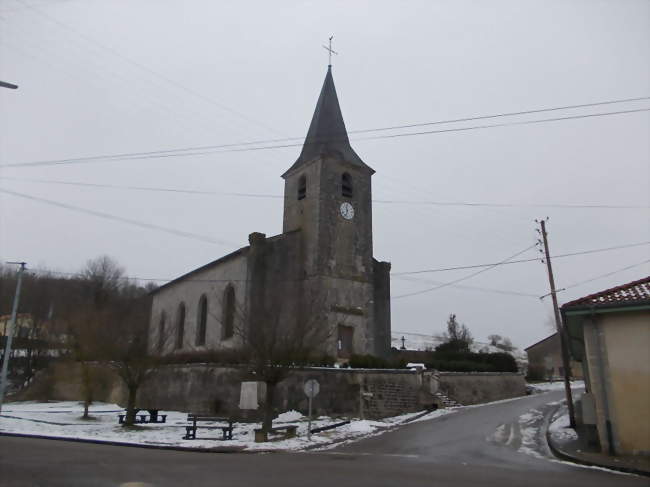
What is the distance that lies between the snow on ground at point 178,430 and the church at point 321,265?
5.01m

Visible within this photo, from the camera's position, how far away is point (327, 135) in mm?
34156

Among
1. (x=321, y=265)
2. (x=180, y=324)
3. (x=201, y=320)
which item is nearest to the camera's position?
(x=321, y=265)

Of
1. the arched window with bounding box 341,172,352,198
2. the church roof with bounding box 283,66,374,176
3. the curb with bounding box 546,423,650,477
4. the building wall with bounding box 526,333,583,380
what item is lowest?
the curb with bounding box 546,423,650,477

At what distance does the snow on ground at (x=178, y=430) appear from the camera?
655 inches

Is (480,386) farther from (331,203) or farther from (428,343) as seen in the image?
(428,343)

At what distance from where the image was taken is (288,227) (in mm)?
32781

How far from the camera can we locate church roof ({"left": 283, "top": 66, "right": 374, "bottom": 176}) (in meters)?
32.8

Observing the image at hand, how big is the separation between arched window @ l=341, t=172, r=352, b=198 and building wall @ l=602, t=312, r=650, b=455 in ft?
66.1

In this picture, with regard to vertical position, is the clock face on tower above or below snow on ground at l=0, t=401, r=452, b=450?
above

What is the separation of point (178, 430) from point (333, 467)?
33.6 ft

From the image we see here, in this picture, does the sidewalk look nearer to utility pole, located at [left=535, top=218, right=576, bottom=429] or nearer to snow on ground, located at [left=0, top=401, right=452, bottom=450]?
utility pole, located at [left=535, top=218, right=576, bottom=429]

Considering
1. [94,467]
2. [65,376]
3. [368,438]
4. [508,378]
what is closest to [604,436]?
[368,438]

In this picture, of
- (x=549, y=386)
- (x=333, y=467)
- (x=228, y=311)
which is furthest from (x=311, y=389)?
(x=549, y=386)

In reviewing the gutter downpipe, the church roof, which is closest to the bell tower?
the church roof
